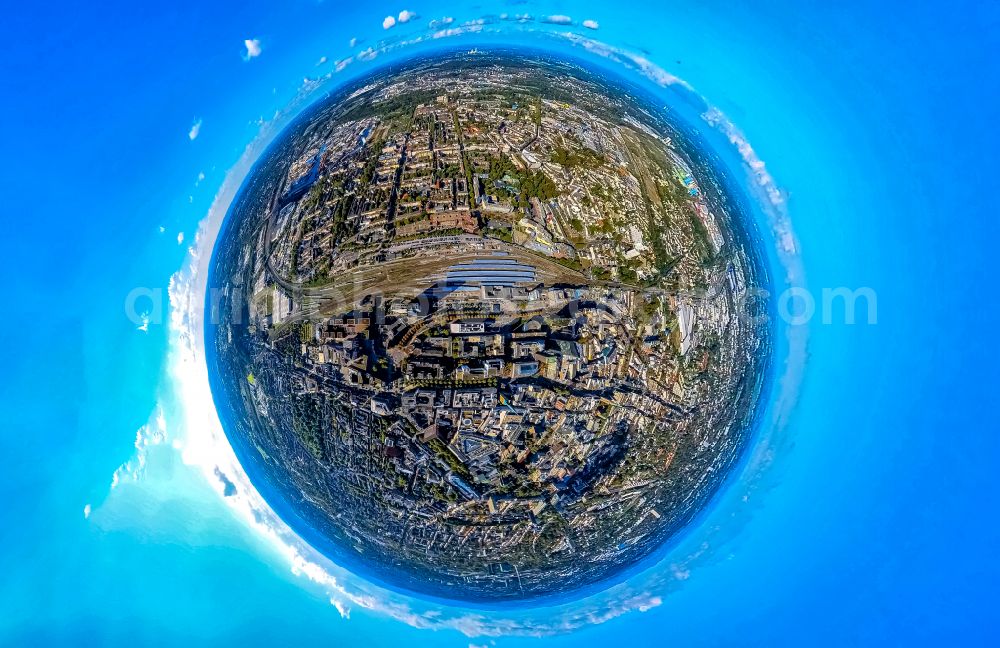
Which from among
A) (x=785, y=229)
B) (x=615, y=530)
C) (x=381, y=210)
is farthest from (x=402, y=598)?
(x=785, y=229)

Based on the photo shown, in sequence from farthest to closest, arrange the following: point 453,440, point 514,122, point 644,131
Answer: point 644,131 → point 514,122 → point 453,440

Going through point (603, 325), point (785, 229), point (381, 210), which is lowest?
point (603, 325)

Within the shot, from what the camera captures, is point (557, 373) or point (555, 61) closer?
point (557, 373)

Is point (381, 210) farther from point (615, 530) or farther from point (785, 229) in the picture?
point (785, 229)

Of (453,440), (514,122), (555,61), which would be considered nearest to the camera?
(453,440)

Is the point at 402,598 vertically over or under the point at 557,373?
under

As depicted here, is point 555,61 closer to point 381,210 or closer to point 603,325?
point 381,210
